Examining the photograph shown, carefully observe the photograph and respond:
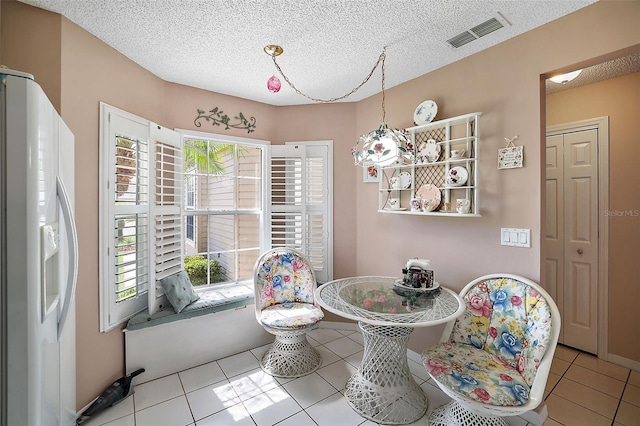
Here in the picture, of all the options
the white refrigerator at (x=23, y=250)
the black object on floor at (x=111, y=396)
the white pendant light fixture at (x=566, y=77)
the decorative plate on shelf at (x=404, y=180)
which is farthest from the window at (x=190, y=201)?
the white pendant light fixture at (x=566, y=77)

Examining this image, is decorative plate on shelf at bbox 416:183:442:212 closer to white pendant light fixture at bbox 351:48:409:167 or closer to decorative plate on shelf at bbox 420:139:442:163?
decorative plate on shelf at bbox 420:139:442:163

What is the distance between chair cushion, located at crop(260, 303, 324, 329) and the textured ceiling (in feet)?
6.78

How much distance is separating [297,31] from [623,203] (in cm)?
303

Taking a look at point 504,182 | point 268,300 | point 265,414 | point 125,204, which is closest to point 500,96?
point 504,182

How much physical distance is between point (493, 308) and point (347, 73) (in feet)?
6.96

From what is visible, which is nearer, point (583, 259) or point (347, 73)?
point (347, 73)

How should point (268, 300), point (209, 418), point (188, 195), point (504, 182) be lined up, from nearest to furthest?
point (209, 418) → point (504, 182) → point (268, 300) → point (188, 195)

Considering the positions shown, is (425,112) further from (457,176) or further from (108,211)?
(108,211)

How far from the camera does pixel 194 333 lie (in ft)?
7.78

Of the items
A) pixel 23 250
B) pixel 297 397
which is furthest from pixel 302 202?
pixel 23 250

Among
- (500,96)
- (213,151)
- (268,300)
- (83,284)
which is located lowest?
(268,300)

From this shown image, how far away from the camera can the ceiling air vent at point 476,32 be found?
1751 mm

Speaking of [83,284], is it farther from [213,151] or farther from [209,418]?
[213,151]

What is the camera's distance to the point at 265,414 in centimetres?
183
